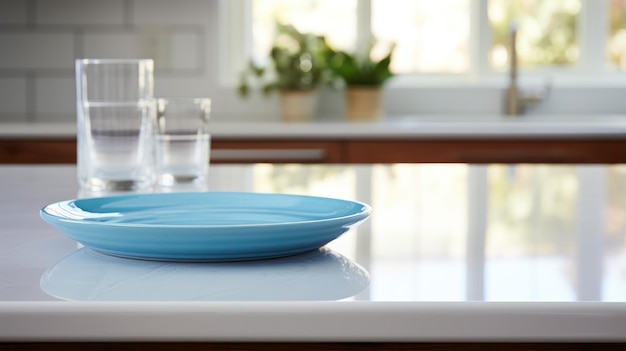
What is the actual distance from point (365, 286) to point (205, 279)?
11cm

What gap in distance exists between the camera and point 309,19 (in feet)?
11.1

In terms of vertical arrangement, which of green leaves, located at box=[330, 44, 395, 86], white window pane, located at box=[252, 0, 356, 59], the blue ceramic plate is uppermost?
white window pane, located at box=[252, 0, 356, 59]

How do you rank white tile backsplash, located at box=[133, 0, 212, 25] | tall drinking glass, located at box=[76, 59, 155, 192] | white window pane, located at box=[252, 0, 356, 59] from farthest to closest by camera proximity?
white window pane, located at box=[252, 0, 356, 59], white tile backsplash, located at box=[133, 0, 212, 25], tall drinking glass, located at box=[76, 59, 155, 192]

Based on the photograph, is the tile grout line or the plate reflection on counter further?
the tile grout line

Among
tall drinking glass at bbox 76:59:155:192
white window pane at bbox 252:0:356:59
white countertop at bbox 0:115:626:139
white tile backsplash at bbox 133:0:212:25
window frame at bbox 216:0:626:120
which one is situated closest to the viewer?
tall drinking glass at bbox 76:59:155:192

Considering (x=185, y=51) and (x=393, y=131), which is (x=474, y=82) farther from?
(x=185, y=51)

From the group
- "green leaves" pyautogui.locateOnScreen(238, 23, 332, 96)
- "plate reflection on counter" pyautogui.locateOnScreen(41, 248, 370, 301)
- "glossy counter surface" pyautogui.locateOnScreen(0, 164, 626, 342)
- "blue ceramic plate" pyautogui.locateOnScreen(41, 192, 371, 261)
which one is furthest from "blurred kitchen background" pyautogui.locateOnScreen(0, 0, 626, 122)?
"plate reflection on counter" pyautogui.locateOnScreen(41, 248, 370, 301)

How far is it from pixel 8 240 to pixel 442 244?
1.23ft

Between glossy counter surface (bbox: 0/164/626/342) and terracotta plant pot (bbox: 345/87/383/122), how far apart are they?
6.70ft

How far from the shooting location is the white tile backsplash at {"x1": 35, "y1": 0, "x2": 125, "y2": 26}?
3188 millimetres

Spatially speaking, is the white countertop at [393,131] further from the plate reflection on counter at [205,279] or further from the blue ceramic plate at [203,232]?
the plate reflection on counter at [205,279]

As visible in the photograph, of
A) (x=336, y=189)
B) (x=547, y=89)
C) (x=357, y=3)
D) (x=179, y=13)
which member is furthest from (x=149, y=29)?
(x=336, y=189)

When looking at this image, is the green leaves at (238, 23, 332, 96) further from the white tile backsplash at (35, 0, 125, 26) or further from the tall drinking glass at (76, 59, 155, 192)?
the tall drinking glass at (76, 59, 155, 192)

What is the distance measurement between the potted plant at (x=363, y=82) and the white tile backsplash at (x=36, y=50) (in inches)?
36.6
